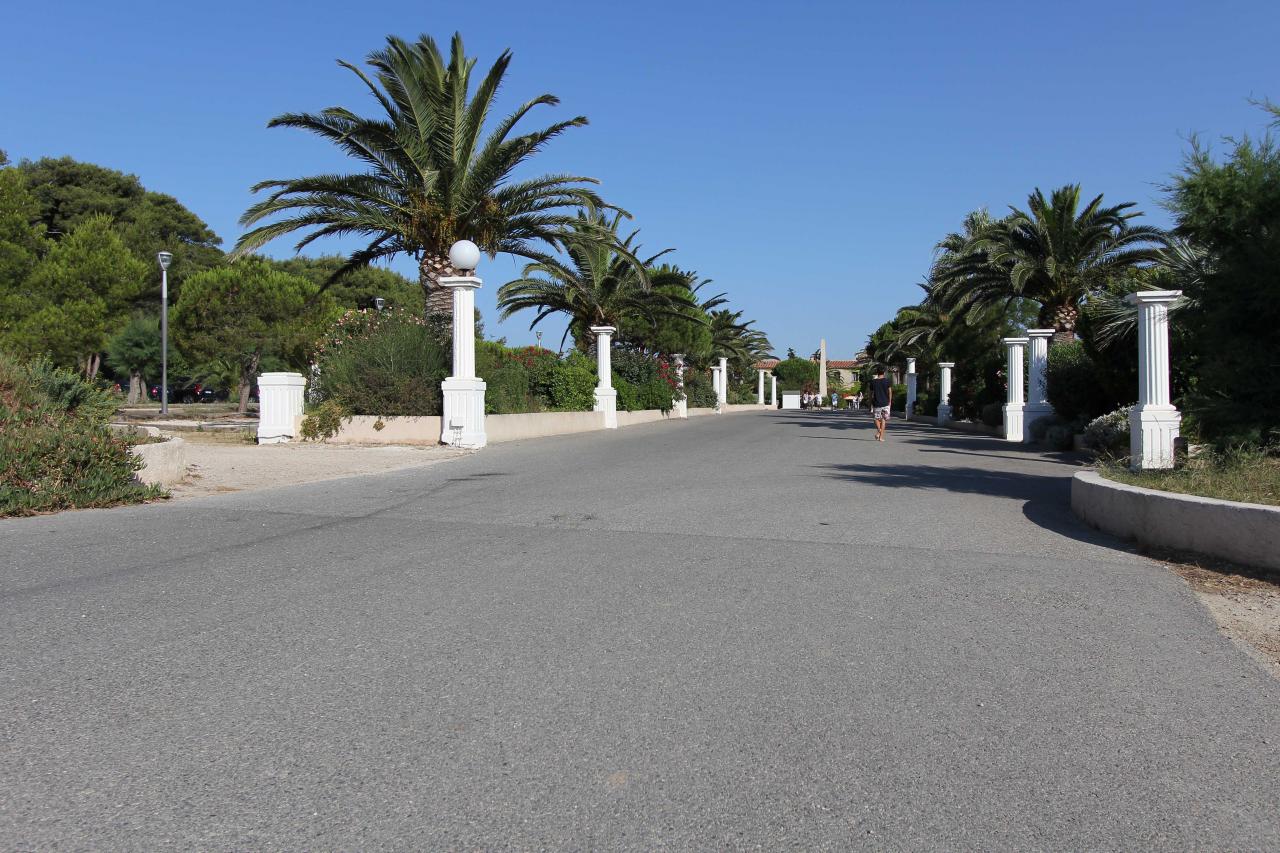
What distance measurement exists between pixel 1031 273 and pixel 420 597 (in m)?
24.3

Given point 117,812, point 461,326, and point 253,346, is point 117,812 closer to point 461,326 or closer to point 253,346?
point 461,326

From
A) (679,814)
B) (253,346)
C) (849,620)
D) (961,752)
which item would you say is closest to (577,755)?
(679,814)

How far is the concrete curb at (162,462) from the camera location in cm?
1040

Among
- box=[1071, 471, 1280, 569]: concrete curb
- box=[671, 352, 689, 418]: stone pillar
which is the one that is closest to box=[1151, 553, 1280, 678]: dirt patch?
box=[1071, 471, 1280, 569]: concrete curb

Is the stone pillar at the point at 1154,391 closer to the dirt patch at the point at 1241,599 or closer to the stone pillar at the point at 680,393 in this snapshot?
the dirt patch at the point at 1241,599

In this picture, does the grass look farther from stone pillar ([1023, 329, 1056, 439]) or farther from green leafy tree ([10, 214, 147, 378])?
green leafy tree ([10, 214, 147, 378])

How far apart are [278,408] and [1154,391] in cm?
1591

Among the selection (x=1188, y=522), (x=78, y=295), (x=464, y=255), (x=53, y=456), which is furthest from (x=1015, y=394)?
(x=78, y=295)

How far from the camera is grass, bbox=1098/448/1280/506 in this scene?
23.9ft

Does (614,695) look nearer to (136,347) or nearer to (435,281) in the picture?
(435,281)

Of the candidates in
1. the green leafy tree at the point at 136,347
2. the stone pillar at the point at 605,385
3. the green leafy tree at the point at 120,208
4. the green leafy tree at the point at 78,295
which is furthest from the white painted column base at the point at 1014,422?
the green leafy tree at the point at 136,347

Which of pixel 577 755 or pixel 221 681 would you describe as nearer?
pixel 577 755

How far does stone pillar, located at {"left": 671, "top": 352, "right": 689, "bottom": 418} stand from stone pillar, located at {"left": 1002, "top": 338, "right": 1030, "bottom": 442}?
59.5 ft

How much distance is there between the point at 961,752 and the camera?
3289 mm
